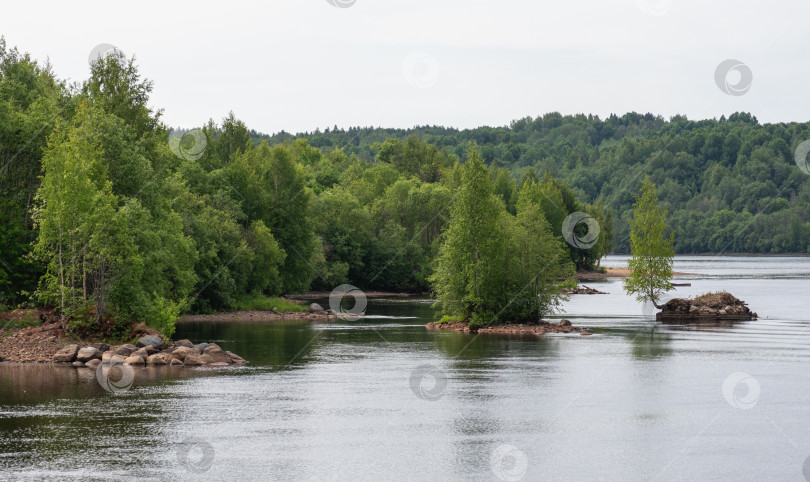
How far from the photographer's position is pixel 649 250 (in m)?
88.2

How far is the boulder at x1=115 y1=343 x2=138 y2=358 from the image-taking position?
50.3 metres

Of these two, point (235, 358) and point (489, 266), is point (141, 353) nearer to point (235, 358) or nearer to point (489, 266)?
point (235, 358)

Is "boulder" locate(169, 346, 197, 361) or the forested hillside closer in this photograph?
"boulder" locate(169, 346, 197, 361)

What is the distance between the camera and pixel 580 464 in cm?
2811

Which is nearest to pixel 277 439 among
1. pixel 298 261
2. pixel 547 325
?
pixel 547 325

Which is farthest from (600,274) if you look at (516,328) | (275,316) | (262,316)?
(516,328)

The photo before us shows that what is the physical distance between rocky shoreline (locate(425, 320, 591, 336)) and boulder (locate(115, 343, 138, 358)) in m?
28.6

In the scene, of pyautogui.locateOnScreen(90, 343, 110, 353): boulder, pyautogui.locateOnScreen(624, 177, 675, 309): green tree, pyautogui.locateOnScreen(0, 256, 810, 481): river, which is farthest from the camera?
pyautogui.locateOnScreen(624, 177, 675, 309): green tree

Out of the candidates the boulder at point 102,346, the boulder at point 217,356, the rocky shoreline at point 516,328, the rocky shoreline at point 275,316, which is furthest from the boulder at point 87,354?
the rocky shoreline at point 516,328

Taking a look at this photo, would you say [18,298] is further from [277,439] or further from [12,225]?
[277,439]

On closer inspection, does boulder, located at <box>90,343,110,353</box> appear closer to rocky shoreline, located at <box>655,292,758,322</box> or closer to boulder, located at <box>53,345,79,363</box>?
boulder, located at <box>53,345,79,363</box>

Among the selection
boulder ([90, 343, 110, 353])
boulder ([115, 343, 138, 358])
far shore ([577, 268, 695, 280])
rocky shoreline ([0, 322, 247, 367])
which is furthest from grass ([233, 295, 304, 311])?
far shore ([577, 268, 695, 280])

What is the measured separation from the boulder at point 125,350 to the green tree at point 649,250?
2101 inches

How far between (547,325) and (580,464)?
1799 inches
